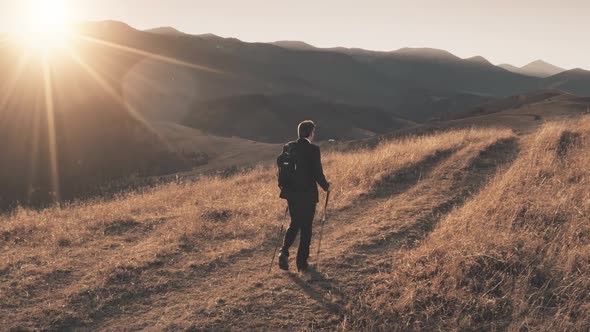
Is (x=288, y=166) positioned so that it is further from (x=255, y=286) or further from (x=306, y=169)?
(x=255, y=286)

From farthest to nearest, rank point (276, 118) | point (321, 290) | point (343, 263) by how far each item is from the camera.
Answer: point (276, 118)
point (343, 263)
point (321, 290)

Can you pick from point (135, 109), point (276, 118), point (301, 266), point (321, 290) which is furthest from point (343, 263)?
point (276, 118)

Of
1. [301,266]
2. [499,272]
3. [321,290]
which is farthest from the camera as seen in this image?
[301,266]

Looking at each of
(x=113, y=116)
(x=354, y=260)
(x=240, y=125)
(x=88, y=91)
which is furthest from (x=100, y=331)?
(x=240, y=125)

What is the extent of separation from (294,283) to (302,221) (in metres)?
0.96

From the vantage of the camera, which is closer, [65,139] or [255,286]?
[255,286]

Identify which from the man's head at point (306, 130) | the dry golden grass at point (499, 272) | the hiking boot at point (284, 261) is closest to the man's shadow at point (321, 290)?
the hiking boot at point (284, 261)

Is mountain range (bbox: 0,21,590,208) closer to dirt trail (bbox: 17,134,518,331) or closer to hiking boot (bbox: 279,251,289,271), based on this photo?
dirt trail (bbox: 17,134,518,331)

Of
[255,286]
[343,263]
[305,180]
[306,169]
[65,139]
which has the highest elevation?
[306,169]

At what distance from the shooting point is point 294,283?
6445 millimetres

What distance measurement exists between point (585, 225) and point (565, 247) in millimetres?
1185

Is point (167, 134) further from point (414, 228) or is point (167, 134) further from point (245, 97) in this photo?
point (245, 97)

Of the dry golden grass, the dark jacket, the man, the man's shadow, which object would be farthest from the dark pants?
the dry golden grass

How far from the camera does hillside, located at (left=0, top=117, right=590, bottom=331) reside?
17.6 ft
